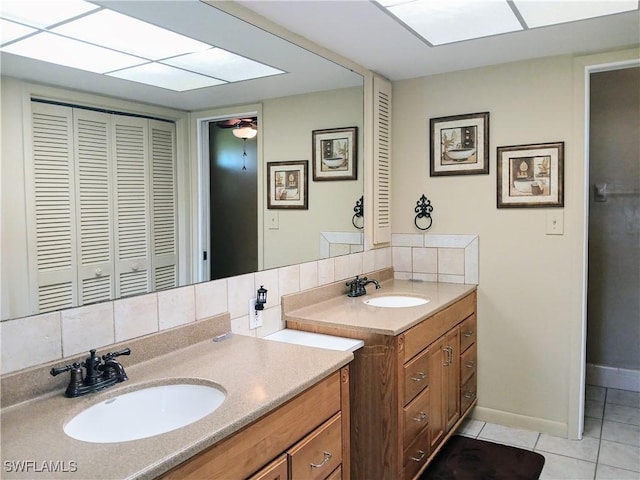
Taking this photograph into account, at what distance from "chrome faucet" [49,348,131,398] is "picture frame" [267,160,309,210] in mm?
1126

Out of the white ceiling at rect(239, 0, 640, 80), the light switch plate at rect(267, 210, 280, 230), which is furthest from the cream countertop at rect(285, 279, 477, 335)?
the white ceiling at rect(239, 0, 640, 80)

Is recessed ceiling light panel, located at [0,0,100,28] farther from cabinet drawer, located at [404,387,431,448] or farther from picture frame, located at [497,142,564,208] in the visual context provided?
picture frame, located at [497,142,564,208]

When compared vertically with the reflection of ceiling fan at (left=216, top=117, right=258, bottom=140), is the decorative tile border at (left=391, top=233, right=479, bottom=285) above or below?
below

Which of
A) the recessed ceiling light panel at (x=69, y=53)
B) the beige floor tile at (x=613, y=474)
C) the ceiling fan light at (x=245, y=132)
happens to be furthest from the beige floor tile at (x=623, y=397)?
the recessed ceiling light panel at (x=69, y=53)

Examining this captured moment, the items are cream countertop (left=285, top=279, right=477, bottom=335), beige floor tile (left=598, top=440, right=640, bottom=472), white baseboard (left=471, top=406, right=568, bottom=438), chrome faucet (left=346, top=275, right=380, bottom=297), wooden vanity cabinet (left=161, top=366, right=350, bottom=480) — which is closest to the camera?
wooden vanity cabinet (left=161, top=366, right=350, bottom=480)

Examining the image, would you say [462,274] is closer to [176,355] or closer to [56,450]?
[176,355]

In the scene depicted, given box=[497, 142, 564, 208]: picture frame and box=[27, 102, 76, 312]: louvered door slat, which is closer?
box=[27, 102, 76, 312]: louvered door slat

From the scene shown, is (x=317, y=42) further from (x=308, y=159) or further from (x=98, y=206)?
(x=98, y=206)

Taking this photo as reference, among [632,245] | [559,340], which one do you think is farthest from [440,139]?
[632,245]

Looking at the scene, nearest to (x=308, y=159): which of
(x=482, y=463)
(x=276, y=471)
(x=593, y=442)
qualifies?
(x=276, y=471)

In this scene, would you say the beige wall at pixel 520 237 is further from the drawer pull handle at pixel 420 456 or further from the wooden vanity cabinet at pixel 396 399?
the drawer pull handle at pixel 420 456

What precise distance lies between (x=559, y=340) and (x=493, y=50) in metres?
Answer: 1.67

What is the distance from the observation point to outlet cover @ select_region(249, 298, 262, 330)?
6.83 ft

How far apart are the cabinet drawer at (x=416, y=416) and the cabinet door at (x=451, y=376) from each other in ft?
0.89
